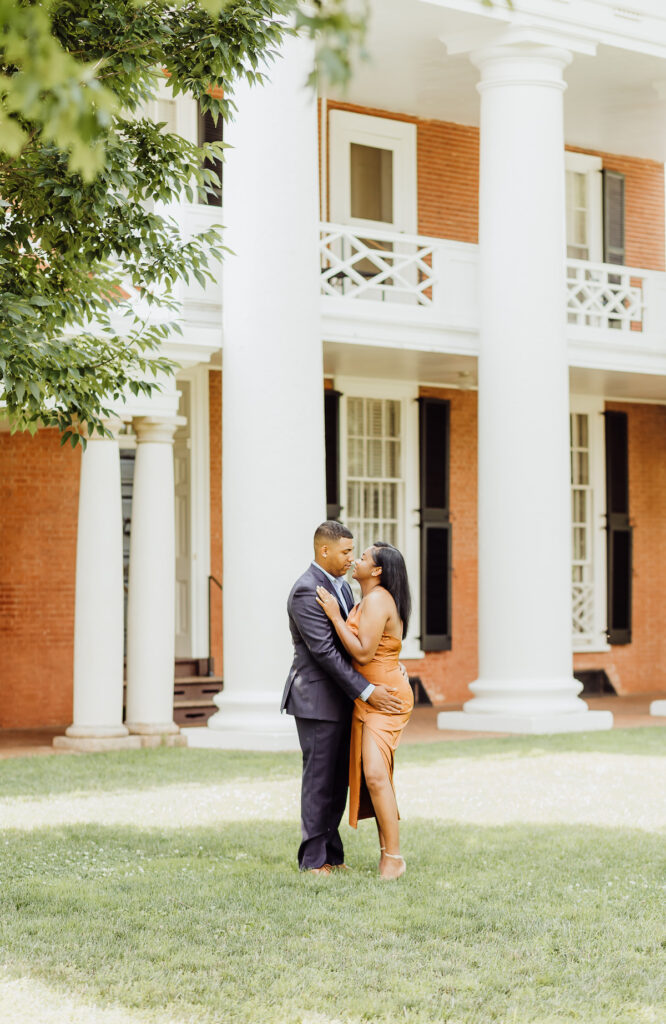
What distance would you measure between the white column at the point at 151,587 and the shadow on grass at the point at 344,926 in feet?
16.9

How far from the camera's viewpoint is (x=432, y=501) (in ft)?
60.0

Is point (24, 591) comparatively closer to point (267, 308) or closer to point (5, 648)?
point (5, 648)

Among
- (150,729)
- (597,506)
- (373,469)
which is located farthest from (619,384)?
(150,729)

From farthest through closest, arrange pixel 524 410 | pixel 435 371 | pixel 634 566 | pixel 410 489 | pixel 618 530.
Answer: pixel 634 566 → pixel 618 530 → pixel 410 489 → pixel 435 371 → pixel 524 410

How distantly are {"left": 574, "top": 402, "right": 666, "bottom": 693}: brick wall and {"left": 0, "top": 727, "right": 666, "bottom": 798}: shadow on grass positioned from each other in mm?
6066

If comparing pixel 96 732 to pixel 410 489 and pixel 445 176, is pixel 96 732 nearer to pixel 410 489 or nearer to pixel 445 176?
pixel 410 489

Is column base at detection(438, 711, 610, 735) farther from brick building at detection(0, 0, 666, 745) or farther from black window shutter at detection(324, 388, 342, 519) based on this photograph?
black window shutter at detection(324, 388, 342, 519)

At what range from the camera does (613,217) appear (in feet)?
65.7

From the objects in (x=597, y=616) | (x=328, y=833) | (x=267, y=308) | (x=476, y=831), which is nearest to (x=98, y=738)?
(x=267, y=308)

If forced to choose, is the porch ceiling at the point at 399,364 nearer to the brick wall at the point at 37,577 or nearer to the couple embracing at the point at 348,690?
the brick wall at the point at 37,577

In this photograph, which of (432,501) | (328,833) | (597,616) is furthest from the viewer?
(597,616)

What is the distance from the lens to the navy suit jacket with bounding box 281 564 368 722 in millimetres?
6652

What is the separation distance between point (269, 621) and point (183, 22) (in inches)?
295

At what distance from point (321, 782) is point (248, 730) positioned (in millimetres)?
6534
